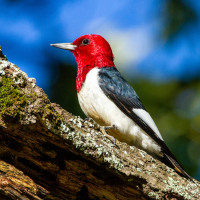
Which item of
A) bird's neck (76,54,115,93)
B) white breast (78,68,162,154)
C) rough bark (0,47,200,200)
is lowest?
rough bark (0,47,200,200)

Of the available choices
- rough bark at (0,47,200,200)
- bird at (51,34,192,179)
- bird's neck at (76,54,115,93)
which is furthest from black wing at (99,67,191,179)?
rough bark at (0,47,200,200)

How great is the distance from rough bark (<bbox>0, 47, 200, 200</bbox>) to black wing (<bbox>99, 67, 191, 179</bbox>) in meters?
0.68

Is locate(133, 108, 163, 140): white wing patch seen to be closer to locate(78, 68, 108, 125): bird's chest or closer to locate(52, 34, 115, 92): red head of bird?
locate(78, 68, 108, 125): bird's chest

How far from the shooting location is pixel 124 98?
11.6 ft

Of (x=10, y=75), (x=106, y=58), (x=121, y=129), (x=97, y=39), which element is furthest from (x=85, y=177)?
(x=97, y=39)

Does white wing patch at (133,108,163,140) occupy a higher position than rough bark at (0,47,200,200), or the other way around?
white wing patch at (133,108,163,140)

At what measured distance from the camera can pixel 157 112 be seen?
161 inches

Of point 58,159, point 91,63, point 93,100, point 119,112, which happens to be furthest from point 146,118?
point 58,159

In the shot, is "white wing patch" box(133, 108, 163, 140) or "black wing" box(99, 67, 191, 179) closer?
"black wing" box(99, 67, 191, 179)

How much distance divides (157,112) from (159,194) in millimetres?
1841

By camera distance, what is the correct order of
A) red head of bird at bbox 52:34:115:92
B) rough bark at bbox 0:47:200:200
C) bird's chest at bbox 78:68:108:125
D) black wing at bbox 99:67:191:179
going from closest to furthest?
1. rough bark at bbox 0:47:200:200
2. black wing at bbox 99:67:191:179
3. bird's chest at bbox 78:68:108:125
4. red head of bird at bbox 52:34:115:92

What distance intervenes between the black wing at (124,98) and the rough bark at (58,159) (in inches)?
26.8

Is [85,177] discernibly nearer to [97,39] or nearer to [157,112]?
[157,112]

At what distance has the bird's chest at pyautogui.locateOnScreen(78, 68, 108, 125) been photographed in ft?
11.0
